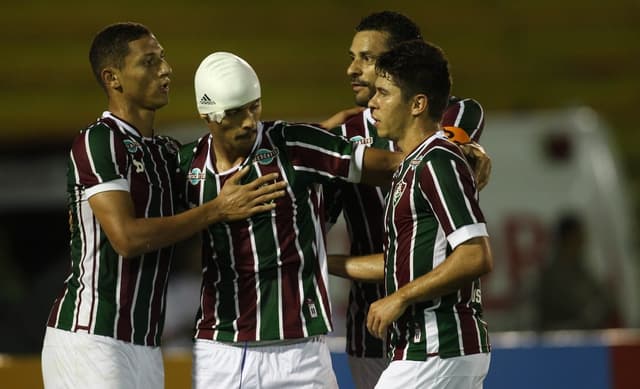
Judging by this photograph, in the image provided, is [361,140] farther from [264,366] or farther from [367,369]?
[264,366]

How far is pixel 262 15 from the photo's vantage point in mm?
11875

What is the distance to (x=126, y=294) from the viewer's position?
180 inches

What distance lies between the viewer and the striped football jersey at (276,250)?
14.9 ft

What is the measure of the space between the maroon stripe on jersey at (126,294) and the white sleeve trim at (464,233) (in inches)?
48.6

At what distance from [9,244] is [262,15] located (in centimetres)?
331

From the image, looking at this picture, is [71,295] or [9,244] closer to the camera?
[71,295]

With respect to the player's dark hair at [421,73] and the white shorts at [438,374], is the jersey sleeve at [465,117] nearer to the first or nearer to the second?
the player's dark hair at [421,73]

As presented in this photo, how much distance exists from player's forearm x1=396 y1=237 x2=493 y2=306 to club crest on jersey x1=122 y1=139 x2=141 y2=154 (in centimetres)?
124

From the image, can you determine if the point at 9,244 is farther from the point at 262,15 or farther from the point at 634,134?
the point at 634,134

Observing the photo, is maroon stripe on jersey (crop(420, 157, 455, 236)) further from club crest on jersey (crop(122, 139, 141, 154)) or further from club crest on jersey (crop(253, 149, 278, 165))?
club crest on jersey (crop(122, 139, 141, 154))

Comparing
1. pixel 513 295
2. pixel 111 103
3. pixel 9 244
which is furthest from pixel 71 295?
pixel 9 244

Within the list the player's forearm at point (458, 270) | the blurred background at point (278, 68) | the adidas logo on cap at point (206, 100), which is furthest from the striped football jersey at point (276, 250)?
the blurred background at point (278, 68)

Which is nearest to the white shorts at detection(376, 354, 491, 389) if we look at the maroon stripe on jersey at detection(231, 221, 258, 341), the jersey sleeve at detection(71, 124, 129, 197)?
the maroon stripe on jersey at detection(231, 221, 258, 341)

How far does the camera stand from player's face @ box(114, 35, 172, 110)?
476cm
